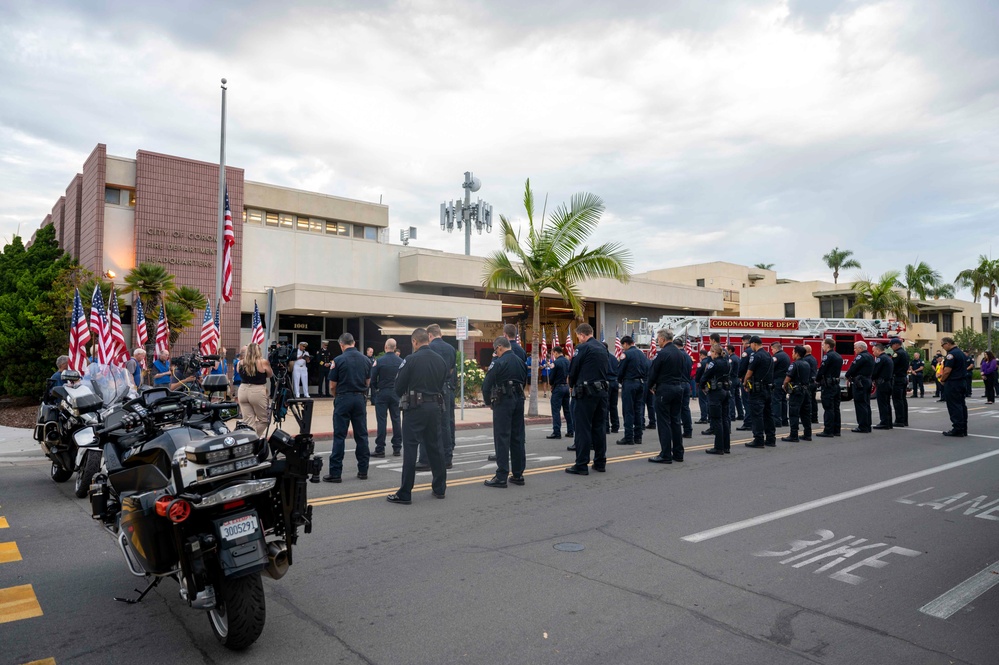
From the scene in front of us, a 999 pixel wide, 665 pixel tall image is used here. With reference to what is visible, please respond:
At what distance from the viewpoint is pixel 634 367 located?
12727mm

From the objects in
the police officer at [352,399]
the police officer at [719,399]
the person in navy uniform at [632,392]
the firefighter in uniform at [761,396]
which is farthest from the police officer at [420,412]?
the firefighter in uniform at [761,396]

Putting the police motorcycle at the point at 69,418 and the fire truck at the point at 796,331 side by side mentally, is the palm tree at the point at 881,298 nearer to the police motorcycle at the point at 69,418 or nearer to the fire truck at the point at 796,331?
the fire truck at the point at 796,331

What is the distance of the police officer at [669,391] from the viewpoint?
10109 millimetres

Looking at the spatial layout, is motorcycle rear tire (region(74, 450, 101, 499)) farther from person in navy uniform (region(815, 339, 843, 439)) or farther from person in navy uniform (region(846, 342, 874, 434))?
person in navy uniform (region(846, 342, 874, 434))

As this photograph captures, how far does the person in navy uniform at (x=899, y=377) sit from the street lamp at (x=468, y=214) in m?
23.5

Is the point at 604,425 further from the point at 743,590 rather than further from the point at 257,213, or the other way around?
the point at 257,213

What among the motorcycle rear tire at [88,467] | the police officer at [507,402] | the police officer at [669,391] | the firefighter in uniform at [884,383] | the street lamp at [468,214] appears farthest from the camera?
the street lamp at [468,214]

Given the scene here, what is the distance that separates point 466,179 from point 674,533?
1240 inches

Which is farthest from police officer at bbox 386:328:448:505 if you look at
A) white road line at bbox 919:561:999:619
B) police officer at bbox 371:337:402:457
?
white road line at bbox 919:561:999:619

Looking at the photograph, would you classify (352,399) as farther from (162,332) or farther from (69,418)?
(162,332)

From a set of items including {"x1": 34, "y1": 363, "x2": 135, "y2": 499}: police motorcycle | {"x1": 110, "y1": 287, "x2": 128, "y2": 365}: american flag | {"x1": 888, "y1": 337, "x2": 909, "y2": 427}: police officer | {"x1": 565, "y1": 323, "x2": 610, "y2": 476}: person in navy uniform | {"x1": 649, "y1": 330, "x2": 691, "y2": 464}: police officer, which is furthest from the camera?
{"x1": 888, "y1": 337, "x2": 909, "y2": 427}: police officer

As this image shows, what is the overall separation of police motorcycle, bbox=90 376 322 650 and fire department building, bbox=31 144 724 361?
1868cm

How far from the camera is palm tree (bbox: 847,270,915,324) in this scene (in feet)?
130

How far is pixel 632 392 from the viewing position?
12.6m
